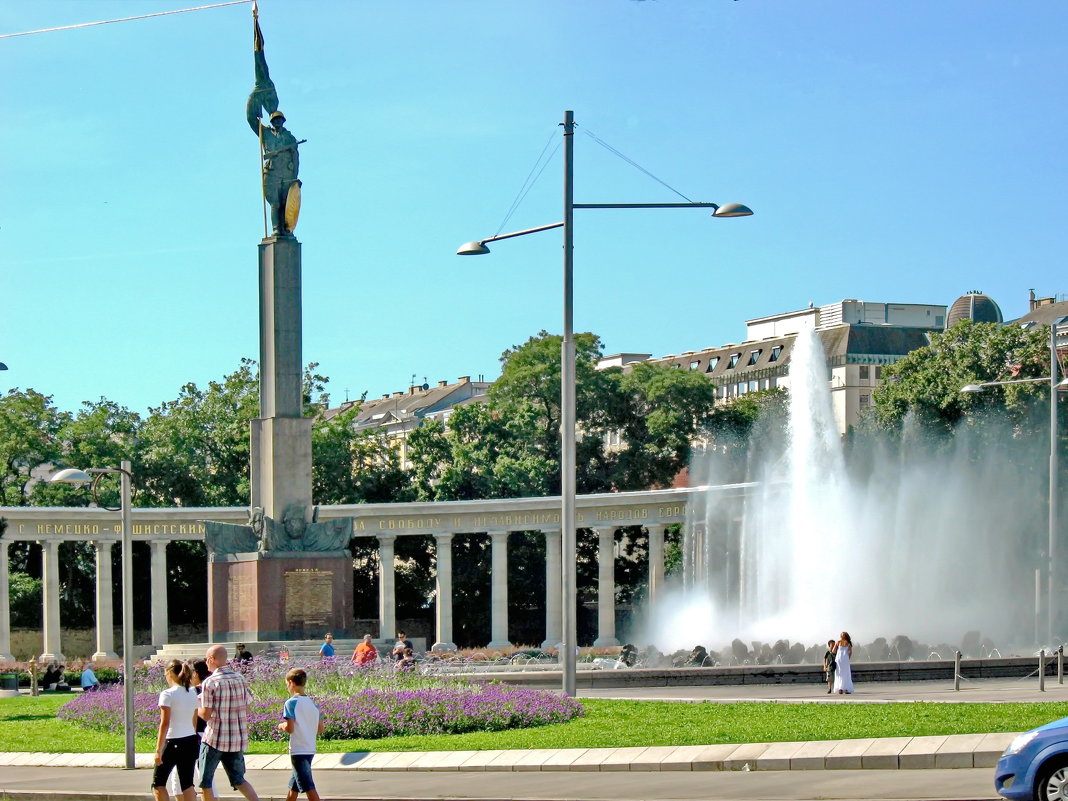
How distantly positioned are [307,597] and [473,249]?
58.2 ft

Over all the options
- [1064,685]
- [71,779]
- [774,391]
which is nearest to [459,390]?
[774,391]

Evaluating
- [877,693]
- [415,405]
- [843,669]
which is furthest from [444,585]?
[415,405]

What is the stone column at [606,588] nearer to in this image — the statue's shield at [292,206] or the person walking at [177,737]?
the statue's shield at [292,206]

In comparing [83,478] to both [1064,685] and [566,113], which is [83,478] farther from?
[1064,685]

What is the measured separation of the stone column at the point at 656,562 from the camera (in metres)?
75.0

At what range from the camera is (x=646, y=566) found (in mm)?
86000

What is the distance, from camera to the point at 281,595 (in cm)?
4841

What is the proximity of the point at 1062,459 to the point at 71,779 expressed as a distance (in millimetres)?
58148

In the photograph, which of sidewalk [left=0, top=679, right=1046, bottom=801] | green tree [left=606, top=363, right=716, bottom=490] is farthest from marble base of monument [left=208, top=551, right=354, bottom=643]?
green tree [left=606, top=363, right=716, bottom=490]

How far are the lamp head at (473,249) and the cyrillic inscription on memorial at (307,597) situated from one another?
1724 centimetres

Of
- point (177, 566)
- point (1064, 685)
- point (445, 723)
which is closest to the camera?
point (445, 723)

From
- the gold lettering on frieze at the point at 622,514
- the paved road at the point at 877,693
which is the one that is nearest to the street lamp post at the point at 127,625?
the paved road at the point at 877,693

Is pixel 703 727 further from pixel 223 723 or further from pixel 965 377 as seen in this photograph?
pixel 965 377

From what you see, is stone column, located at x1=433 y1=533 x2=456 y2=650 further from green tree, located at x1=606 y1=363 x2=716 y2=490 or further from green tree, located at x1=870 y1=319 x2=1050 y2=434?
green tree, located at x1=870 y1=319 x2=1050 y2=434
